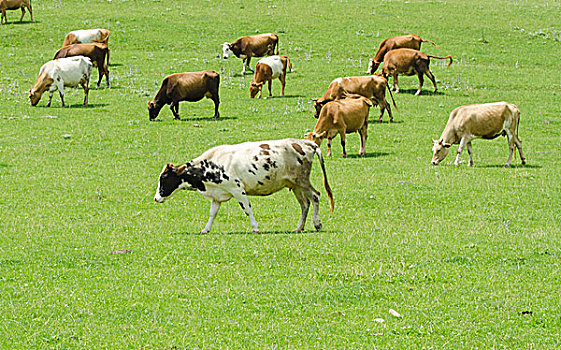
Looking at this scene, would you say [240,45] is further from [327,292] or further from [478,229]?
[327,292]

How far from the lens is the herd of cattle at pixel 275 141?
43.1 ft

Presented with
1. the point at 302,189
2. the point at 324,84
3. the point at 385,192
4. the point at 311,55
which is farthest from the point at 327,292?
the point at 311,55

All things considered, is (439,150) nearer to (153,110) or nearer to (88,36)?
(153,110)

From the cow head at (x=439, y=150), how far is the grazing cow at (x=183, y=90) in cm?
968

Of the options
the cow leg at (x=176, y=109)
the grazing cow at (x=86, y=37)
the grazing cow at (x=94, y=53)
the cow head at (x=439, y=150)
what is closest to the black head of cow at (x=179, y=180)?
the cow head at (x=439, y=150)

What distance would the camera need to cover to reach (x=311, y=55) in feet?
143

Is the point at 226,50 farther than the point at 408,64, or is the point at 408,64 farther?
the point at 226,50

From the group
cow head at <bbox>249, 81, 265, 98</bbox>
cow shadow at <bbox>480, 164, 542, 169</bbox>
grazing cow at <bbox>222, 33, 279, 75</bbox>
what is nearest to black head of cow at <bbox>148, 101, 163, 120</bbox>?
cow head at <bbox>249, 81, 265, 98</bbox>

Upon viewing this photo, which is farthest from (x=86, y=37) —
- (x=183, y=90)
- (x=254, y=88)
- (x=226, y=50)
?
(x=183, y=90)

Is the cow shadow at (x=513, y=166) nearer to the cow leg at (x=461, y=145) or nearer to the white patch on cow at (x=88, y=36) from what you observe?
the cow leg at (x=461, y=145)

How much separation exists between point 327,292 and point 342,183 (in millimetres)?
9292

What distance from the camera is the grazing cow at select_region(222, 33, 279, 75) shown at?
39.7 meters

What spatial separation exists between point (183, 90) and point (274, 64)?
19.0 feet

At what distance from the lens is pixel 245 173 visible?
13.0m
